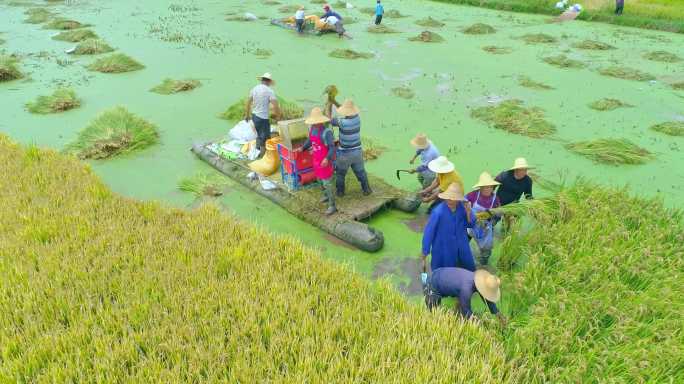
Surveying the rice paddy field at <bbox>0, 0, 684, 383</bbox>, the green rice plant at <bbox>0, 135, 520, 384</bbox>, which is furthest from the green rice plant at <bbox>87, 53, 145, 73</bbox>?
the green rice plant at <bbox>0, 135, 520, 384</bbox>

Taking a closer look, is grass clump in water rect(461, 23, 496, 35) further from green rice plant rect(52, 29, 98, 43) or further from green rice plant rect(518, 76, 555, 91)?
green rice plant rect(52, 29, 98, 43)

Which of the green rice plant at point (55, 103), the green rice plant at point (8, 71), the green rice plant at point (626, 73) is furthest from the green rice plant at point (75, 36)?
the green rice plant at point (626, 73)

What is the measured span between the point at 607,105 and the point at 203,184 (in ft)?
21.7

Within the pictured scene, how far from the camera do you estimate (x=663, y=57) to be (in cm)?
994

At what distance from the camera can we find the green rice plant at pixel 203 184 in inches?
207

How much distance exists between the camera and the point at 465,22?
47.4ft

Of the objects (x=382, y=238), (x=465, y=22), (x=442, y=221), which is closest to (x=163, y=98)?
(x=382, y=238)

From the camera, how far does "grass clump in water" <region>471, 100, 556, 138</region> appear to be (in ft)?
21.3

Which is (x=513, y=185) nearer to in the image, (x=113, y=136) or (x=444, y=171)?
(x=444, y=171)

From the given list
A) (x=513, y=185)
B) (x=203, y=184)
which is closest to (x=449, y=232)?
(x=513, y=185)

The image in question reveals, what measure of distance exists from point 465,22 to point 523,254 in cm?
1251

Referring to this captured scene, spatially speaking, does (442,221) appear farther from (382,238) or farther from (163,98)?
(163,98)

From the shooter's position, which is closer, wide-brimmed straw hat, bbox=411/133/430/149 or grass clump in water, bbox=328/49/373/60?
wide-brimmed straw hat, bbox=411/133/430/149

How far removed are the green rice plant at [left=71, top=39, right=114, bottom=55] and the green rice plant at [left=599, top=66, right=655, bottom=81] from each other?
11.6 m
